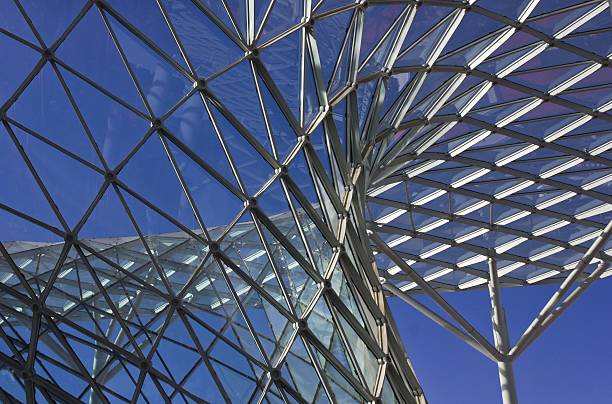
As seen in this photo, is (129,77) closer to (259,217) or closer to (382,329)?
(259,217)

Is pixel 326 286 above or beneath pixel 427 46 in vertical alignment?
beneath

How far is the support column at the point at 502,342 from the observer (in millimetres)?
39781

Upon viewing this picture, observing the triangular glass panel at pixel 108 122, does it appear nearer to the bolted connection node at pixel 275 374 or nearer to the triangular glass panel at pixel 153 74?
the triangular glass panel at pixel 153 74

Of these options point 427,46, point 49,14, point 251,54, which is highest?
point 427,46

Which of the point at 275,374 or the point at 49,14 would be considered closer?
the point at 49,14

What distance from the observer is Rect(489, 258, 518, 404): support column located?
39.8 m

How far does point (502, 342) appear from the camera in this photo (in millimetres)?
40531


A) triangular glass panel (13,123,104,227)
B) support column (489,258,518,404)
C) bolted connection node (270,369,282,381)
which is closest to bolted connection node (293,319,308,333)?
bolted connection node (270,369,282,381)

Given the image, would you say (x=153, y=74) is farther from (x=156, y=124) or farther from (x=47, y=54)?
(x=47, y=54)

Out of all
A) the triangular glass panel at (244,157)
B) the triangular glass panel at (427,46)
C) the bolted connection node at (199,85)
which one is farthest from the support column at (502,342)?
the bolted connection node at (199,85)

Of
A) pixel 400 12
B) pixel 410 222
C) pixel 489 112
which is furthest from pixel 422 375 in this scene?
pixel 400 12

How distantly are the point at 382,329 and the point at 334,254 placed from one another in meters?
2.60

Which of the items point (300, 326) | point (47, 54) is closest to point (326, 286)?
point (300, 326)

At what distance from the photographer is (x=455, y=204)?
129ft
